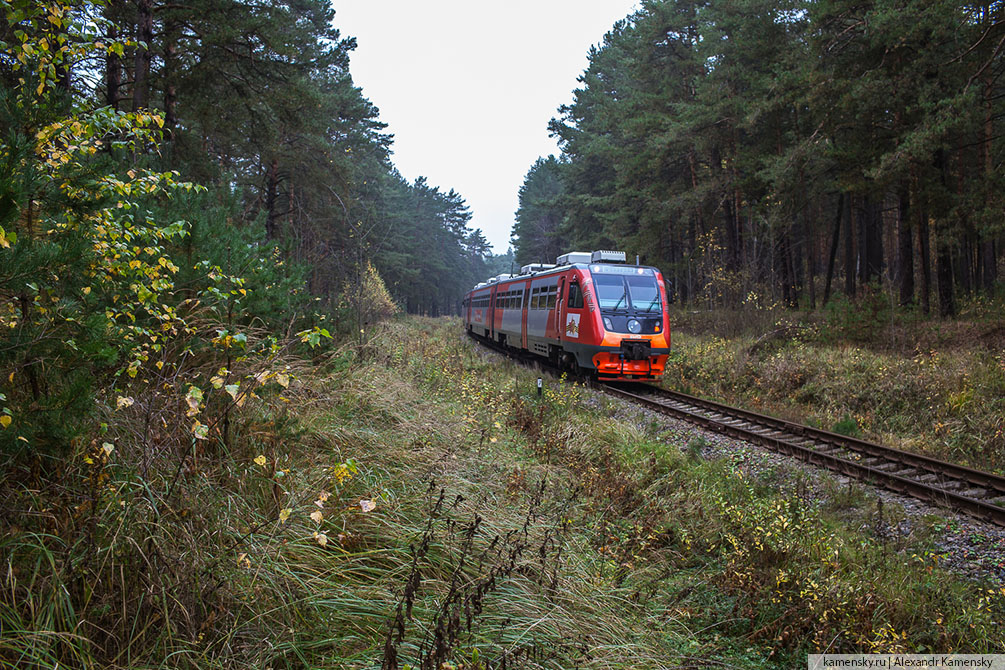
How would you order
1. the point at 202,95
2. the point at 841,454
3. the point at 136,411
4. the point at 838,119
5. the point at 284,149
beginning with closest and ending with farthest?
the point at 136,411 → the point at 841,454 → the point at 202,95 → the point at 838,119 → the point at 284,149

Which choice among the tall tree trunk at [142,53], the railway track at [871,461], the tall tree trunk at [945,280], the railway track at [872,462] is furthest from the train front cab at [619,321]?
the tall tree trunk at [142,53]

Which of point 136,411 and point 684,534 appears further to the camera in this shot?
point 684,534

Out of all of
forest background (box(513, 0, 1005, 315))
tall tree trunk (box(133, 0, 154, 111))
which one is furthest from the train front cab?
tall tree trunk (box(133, 0, 154, 111))

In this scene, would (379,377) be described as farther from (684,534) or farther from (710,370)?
(710,370)

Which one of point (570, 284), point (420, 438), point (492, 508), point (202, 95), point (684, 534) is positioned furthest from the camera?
point (570, 284)

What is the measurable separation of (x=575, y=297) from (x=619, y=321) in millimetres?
1280

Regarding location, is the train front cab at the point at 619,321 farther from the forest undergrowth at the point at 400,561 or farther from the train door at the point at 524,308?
the forest undergrowth at the point at 400,561

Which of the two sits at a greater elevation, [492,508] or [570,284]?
[570,284]

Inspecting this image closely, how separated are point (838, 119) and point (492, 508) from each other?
1549cm

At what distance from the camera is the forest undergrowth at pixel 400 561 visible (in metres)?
2.24

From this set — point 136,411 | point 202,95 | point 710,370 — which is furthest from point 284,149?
point 136,411

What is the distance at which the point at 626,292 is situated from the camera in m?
12.1

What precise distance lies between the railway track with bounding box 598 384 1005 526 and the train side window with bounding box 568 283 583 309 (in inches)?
125

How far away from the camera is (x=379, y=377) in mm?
7492
